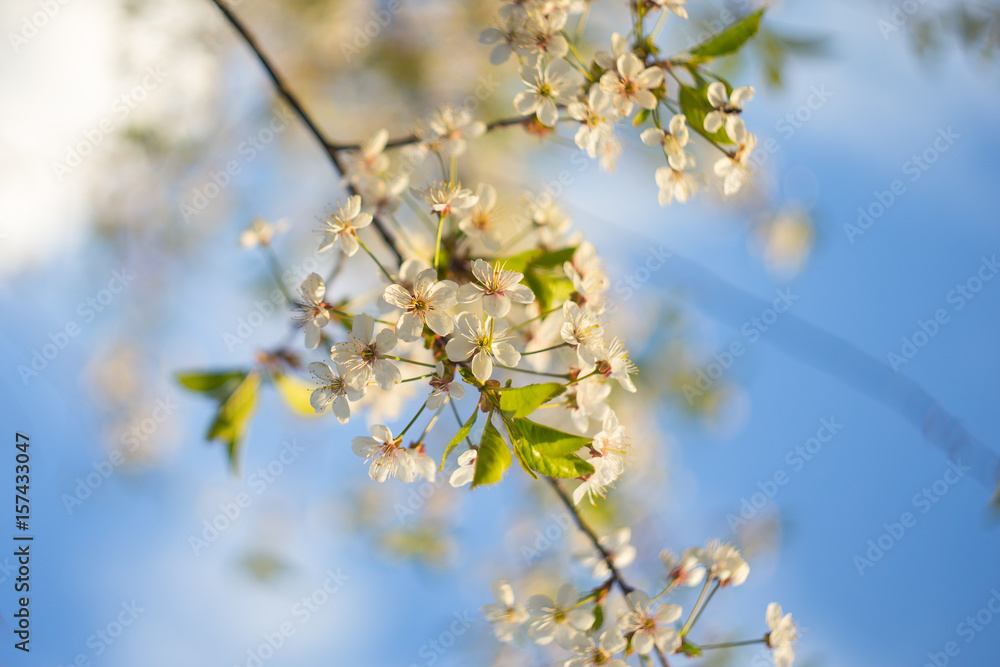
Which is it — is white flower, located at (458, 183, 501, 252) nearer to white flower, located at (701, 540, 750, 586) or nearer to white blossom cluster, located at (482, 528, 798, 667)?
white blossom cluster, located at (482, 528, 798, 667)

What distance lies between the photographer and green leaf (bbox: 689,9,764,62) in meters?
0.93

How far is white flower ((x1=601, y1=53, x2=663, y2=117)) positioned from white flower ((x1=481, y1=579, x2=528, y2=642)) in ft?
2.85

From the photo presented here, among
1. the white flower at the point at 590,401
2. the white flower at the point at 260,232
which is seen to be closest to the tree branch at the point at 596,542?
the white flower at the point at 590,401

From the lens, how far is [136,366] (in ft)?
9.06

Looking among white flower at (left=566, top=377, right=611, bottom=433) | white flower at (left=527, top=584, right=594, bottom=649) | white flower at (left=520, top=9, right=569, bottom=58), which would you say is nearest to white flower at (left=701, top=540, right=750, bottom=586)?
white flower at (left=527, top=584, right=594, bottom=649)

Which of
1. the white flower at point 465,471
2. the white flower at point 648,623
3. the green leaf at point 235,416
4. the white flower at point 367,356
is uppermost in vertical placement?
the white flower at point 367,356

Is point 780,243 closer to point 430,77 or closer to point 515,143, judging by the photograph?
point 515,143

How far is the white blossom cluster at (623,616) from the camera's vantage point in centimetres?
94

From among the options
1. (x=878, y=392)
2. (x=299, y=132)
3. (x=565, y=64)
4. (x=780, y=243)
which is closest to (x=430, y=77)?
(x=299, y=132)

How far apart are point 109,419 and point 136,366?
0.83 ft

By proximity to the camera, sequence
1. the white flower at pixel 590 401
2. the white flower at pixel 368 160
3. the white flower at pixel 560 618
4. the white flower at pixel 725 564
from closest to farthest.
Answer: the white flower at pixel 590 401, the white flower at pixel 560 618, the white flower at pixel 725 564, the white flower at pixel 368 160

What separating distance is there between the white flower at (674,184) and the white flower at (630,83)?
0.13 m

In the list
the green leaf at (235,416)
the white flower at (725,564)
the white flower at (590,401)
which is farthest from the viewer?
the green leaf at (235,416)

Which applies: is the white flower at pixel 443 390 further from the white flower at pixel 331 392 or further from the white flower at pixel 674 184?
the white flower at pixel 674 184
